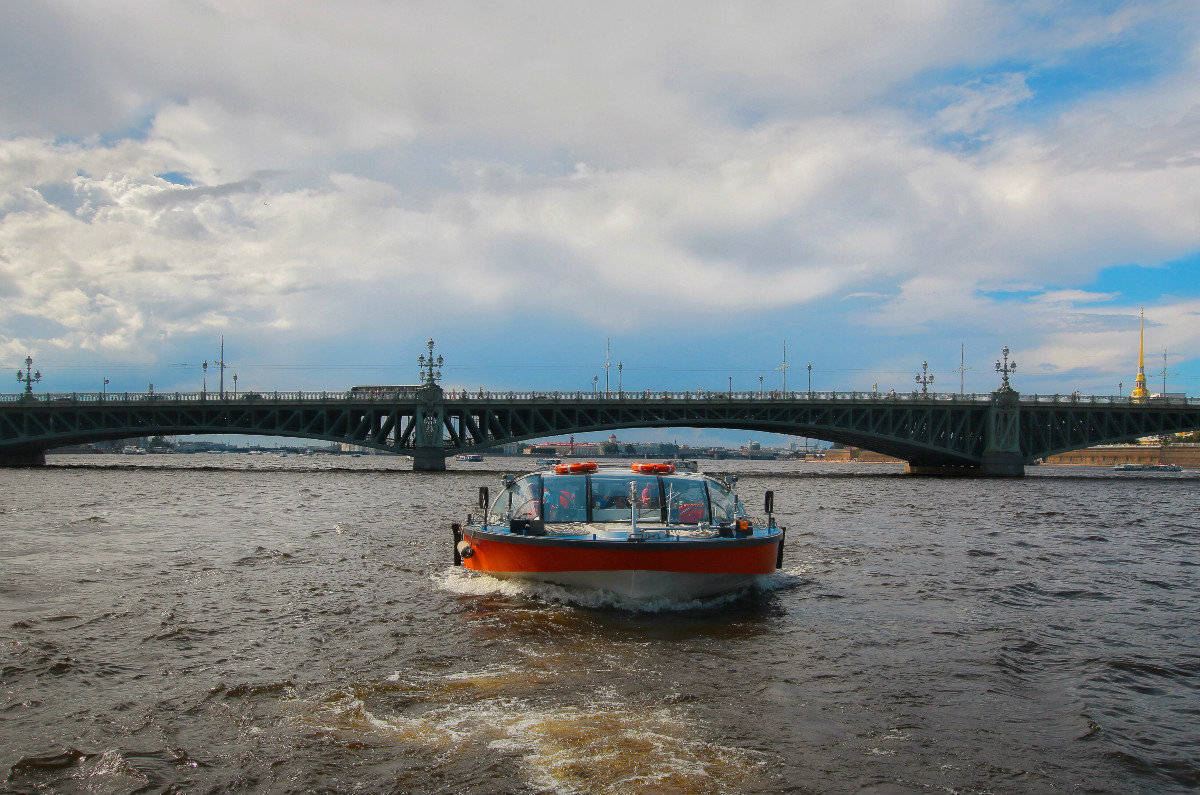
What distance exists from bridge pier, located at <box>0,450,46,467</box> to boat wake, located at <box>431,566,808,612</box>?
93446 millimetres

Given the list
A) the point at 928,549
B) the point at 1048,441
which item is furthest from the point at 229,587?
the point at 1048,441

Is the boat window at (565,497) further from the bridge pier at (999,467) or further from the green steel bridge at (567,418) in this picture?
the bridge pier at (999,467)

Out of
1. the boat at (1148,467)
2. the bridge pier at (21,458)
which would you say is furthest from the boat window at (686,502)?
the boat at (1148,467)

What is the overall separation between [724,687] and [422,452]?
257 ft

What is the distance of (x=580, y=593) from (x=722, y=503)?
177 inches

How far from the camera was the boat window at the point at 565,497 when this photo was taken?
17484mm

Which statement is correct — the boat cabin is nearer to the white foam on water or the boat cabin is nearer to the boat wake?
the boat wake

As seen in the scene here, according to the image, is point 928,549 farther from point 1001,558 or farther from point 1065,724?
point 1065,724

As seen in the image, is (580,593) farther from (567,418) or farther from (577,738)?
(567,418)

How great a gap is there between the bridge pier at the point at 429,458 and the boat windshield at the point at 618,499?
69.7 metres

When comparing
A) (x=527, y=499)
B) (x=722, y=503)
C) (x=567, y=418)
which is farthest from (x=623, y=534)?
(x=567, y=418)

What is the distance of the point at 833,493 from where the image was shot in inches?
2317

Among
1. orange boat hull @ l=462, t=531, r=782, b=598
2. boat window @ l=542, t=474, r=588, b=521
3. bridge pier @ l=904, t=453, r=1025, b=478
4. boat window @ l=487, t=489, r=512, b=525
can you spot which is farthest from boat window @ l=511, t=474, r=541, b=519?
bridge pier @ l=904, t=453, r=1025, b=478

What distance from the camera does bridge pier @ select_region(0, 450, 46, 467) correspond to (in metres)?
91.1
